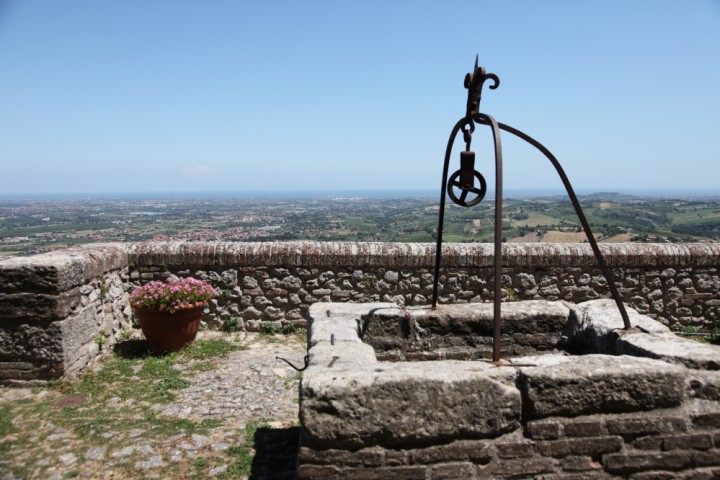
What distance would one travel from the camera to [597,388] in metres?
2.69

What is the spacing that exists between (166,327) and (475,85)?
15.6 feet

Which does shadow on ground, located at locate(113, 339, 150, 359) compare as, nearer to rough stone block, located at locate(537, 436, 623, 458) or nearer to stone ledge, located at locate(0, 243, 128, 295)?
stone ledge, located at locate(0, 243, 128, 295)

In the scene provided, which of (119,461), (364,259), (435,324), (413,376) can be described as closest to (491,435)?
(413,376)

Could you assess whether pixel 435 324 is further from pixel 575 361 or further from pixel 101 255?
pixel 101 255

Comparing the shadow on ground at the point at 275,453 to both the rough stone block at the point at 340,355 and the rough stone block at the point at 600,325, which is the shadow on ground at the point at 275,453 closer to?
the rough stone block at the point at 340,355

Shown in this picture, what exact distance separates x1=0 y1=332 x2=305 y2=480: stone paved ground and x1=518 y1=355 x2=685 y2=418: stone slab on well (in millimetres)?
1962

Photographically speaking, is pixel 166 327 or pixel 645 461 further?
pixel 166 327

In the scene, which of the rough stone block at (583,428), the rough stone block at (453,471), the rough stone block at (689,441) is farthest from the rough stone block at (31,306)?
the rough stone block at (689,441)

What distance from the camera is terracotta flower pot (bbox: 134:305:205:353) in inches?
234

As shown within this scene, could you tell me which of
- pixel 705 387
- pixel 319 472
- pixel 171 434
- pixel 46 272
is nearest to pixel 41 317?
pixel 46 272

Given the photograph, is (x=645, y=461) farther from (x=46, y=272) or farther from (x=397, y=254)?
(x=46, y=272)

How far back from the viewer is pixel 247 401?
4.89 metres

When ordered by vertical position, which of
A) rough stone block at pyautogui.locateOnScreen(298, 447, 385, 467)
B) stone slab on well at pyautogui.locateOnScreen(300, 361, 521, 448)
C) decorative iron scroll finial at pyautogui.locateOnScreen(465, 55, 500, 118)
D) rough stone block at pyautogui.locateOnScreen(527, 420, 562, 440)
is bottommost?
rough stone block at pyautogui.locateOnScreen(298, 447, 385, 467)

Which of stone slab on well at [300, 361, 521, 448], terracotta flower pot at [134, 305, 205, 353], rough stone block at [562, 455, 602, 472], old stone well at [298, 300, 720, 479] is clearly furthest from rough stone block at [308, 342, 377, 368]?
terracotta flower pot at [134, 305, 205, 353]
